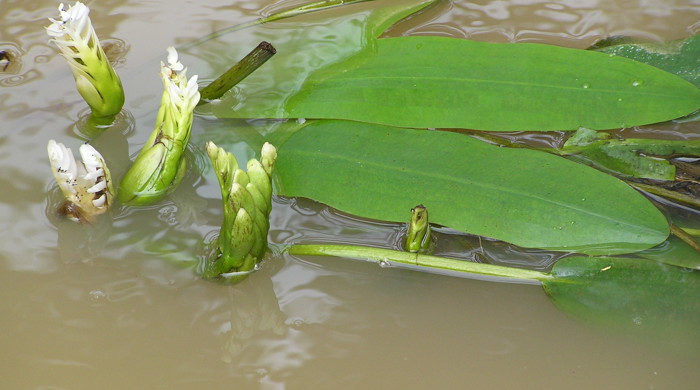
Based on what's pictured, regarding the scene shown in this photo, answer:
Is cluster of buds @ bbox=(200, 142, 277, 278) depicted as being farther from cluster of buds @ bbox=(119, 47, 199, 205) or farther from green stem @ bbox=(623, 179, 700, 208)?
green stem @ bbox=(623, 179, 700, 208)

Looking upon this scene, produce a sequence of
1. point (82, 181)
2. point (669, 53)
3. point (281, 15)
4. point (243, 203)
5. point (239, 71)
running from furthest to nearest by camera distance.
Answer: point (281, 15)
point (669, 53)
point (239, 71)
point (82, 181)
point (243, 203)

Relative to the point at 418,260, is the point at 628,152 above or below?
above

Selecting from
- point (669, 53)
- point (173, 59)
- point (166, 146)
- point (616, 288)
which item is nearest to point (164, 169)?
point (166, 146)

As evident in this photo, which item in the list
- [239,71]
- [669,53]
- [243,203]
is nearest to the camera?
[243,203]

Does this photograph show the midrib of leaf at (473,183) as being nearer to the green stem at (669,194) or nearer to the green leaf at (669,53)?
the green stem at (669,194)

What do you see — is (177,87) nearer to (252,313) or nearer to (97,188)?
(97,188)

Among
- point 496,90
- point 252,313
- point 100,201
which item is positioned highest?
point 496,90
